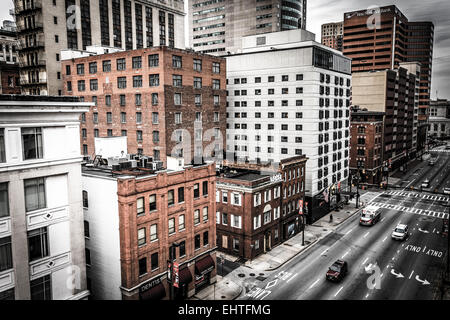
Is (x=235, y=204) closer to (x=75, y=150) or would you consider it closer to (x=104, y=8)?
(x=75, y=150)

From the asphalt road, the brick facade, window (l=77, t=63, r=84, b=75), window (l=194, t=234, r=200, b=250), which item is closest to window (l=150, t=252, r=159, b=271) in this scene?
the brick facade

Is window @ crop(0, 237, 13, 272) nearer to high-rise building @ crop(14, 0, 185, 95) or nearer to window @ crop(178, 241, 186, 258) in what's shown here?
window @ crop(178, 241, 186, 258)

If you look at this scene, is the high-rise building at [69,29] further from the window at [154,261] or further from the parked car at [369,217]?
the parked car at [369,217]

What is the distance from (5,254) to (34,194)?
3.94 m

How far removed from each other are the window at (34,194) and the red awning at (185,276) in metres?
16.5

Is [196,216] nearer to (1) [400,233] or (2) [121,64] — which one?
(2) [121,64]

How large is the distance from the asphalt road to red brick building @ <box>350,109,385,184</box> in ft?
83.0

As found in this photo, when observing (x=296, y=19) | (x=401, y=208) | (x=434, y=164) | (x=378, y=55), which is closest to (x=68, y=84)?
(x=401, y=208)

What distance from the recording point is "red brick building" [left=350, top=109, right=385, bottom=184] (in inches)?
3511

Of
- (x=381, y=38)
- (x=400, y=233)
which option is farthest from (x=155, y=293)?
(x=381, y=38)

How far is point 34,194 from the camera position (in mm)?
21578

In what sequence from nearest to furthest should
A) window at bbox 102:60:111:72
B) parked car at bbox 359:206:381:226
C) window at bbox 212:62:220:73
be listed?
window at bbox 102:60:111:72
window at bbox 212:62:220:73
parked car at bbox 359:206:381:226

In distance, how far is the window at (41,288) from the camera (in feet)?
71.7

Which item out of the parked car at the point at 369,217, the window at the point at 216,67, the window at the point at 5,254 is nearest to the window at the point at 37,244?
the window at the point at 5,254
